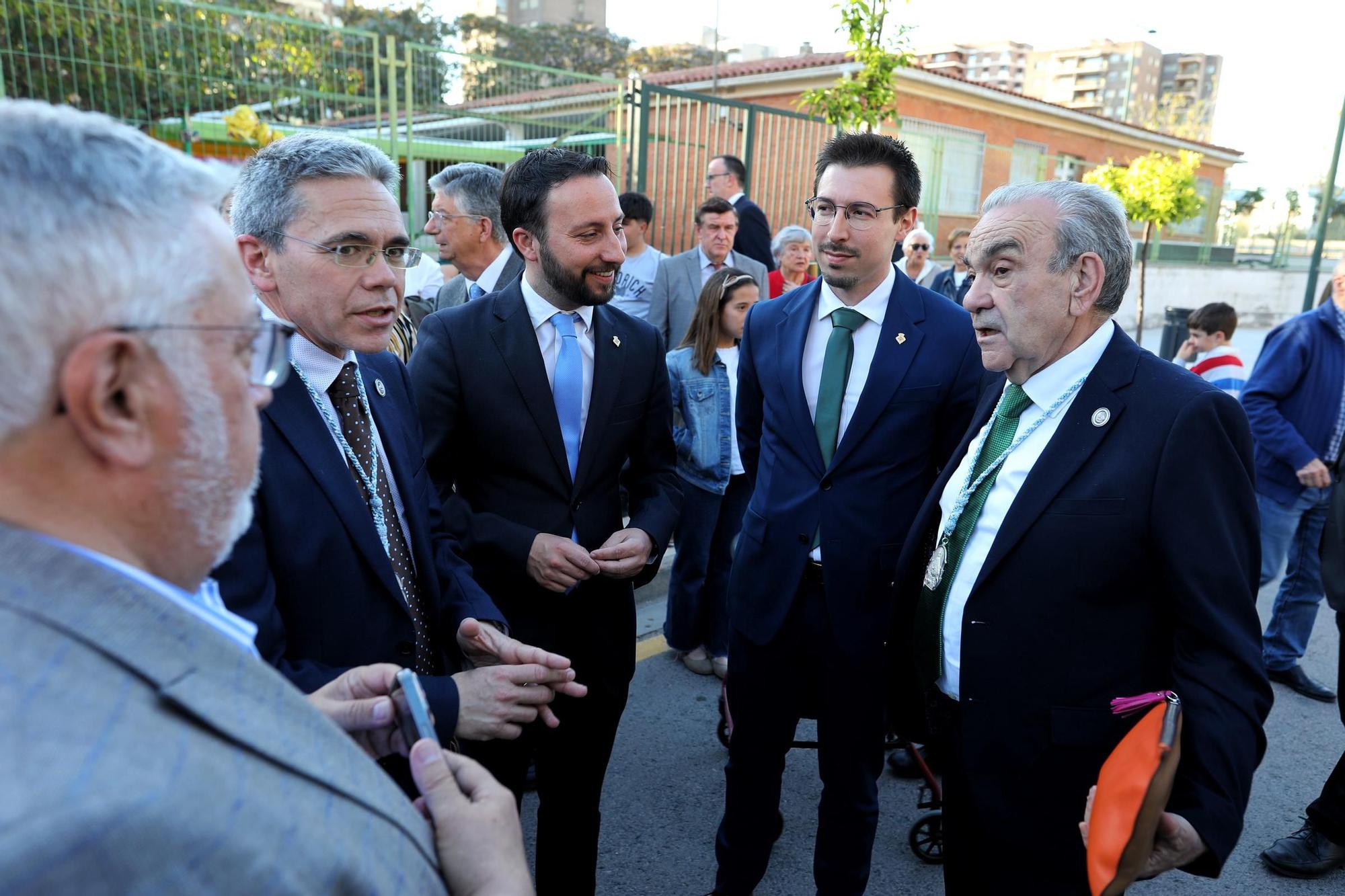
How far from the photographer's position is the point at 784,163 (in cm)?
1045

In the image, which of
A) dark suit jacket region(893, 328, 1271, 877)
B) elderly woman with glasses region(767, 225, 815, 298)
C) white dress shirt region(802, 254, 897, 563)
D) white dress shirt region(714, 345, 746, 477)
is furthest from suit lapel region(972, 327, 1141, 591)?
elderly woman with glasses region(767, 225, 815, 298)

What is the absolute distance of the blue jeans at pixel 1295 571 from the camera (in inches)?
178

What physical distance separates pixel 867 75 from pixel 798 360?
6.46 m

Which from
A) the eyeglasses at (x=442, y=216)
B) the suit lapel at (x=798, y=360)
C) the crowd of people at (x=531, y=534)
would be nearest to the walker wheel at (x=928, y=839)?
the crowd of people at (x=531, y=534)

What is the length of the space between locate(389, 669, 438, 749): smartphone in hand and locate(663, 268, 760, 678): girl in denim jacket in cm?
330

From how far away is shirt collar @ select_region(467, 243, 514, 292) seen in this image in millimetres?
4262

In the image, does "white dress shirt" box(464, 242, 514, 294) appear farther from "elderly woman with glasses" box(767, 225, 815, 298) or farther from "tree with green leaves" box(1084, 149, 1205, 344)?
"tree with green leaves" box(1084, 149, 1205, 344)

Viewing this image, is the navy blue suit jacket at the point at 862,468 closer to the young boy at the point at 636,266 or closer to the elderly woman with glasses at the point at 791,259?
the young boy at the point at 636,266

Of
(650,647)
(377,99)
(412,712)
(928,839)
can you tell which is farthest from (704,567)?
(377,99)

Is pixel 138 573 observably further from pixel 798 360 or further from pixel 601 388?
pixel 798 360

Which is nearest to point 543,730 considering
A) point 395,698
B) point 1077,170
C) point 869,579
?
point 869,579

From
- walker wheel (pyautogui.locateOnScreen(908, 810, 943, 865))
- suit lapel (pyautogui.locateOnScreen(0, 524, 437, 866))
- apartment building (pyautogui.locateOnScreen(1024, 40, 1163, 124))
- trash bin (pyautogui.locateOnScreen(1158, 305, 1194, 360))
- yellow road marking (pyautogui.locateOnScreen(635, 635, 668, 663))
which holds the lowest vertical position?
yellow road marking (pyautogui.locateOnScreen(635, 635, 668, 663))

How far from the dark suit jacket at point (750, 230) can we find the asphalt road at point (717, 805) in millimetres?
4080

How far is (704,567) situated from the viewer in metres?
4.56
